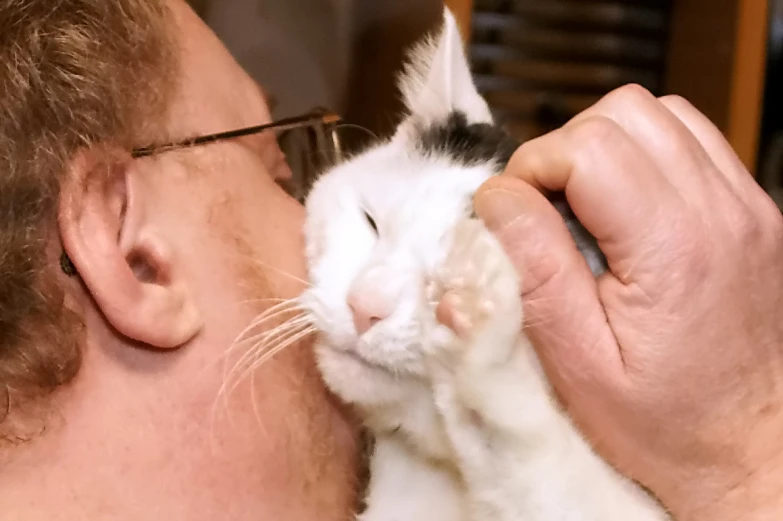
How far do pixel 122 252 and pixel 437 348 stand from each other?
1.12 ft

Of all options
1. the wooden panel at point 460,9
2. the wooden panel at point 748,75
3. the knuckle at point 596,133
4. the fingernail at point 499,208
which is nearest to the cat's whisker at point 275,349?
the fingernail at point 499,208

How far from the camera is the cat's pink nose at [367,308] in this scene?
0.73m

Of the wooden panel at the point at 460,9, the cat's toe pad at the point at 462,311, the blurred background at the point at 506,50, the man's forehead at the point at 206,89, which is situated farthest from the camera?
the blurred background at the point at 506,50

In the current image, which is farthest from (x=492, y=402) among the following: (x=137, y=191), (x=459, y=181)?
(x=137, y=191)

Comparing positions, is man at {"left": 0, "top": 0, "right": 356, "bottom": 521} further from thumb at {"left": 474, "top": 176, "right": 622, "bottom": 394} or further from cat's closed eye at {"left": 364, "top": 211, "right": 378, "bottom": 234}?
thumb at {"left": 474, "top": 176, "right": 622, "bottom": 394}

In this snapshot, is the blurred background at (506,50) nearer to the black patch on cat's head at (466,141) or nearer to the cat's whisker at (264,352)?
the black patch on cat's head at (466,141)

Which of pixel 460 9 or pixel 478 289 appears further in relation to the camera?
pixel 460 9

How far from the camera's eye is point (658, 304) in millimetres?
643

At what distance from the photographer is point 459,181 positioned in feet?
2.80

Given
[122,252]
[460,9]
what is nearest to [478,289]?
[122,252]

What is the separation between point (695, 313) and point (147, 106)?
60 centimetres

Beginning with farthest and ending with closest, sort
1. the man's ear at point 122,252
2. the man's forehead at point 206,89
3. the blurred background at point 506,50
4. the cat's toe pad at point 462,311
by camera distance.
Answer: the blurred background at point 506,50 → the man's forehead at point 206,89 → the man's ear at point 122,252 → the cat's toe pad at point 462,311

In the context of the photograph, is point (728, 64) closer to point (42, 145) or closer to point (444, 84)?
point (444, 84)

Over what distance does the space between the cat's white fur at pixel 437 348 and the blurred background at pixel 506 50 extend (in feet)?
2.78
